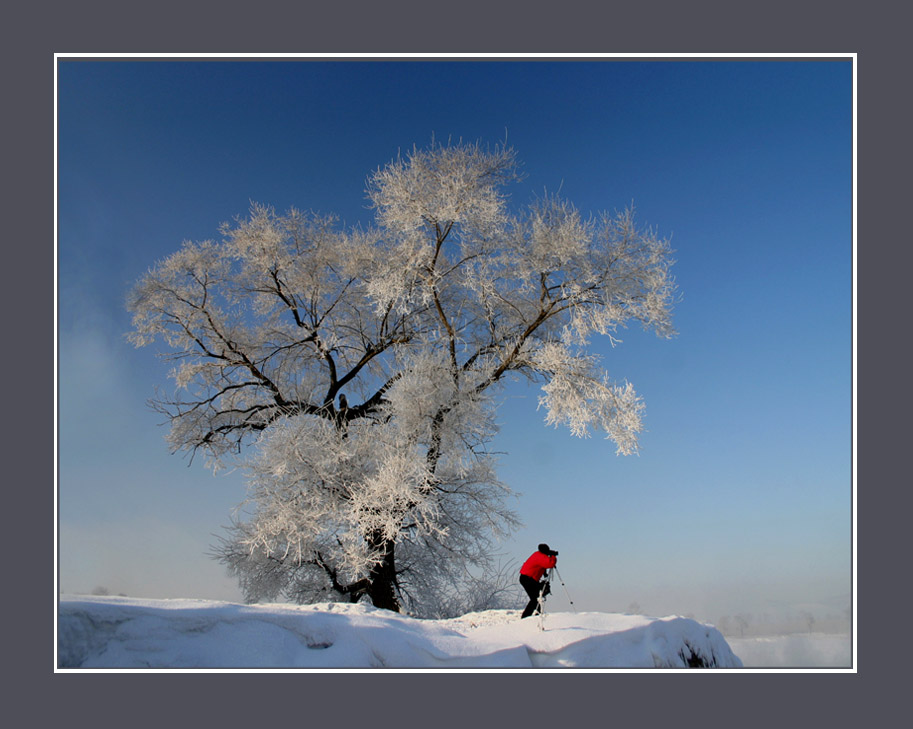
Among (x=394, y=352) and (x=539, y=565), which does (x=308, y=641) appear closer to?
(x=539, y=565)

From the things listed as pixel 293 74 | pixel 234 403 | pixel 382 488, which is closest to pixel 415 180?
pixel 293 74

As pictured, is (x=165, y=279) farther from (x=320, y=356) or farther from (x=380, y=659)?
(x=380, y=659)

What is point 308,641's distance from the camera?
747cm

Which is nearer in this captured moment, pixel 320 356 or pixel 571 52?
pixel 571 52

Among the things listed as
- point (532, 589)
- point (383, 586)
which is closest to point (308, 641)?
point (532, 589)

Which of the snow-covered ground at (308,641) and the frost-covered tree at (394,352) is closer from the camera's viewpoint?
the snow-covered ground at (308,641)

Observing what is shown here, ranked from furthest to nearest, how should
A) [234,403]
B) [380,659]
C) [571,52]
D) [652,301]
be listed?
[234,403] < [652,301] < [571,52] < [380,659]

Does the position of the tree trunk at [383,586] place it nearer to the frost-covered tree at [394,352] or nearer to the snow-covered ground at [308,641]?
the frost-covered tree at [394,352]

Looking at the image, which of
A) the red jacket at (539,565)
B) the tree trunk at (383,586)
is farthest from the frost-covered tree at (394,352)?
the red jacket at (539,565)

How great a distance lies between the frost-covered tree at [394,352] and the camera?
42.8ft

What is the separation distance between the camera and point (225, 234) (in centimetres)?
1545

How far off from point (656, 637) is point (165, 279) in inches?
481

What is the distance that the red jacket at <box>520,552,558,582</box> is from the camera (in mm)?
9297

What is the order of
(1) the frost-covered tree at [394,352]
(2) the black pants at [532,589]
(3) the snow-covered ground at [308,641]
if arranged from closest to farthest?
(3) the snow-covered ground at [308,641] → (2) the black pants at [532,589] → (1) the frost-covered tree at [394,352]
